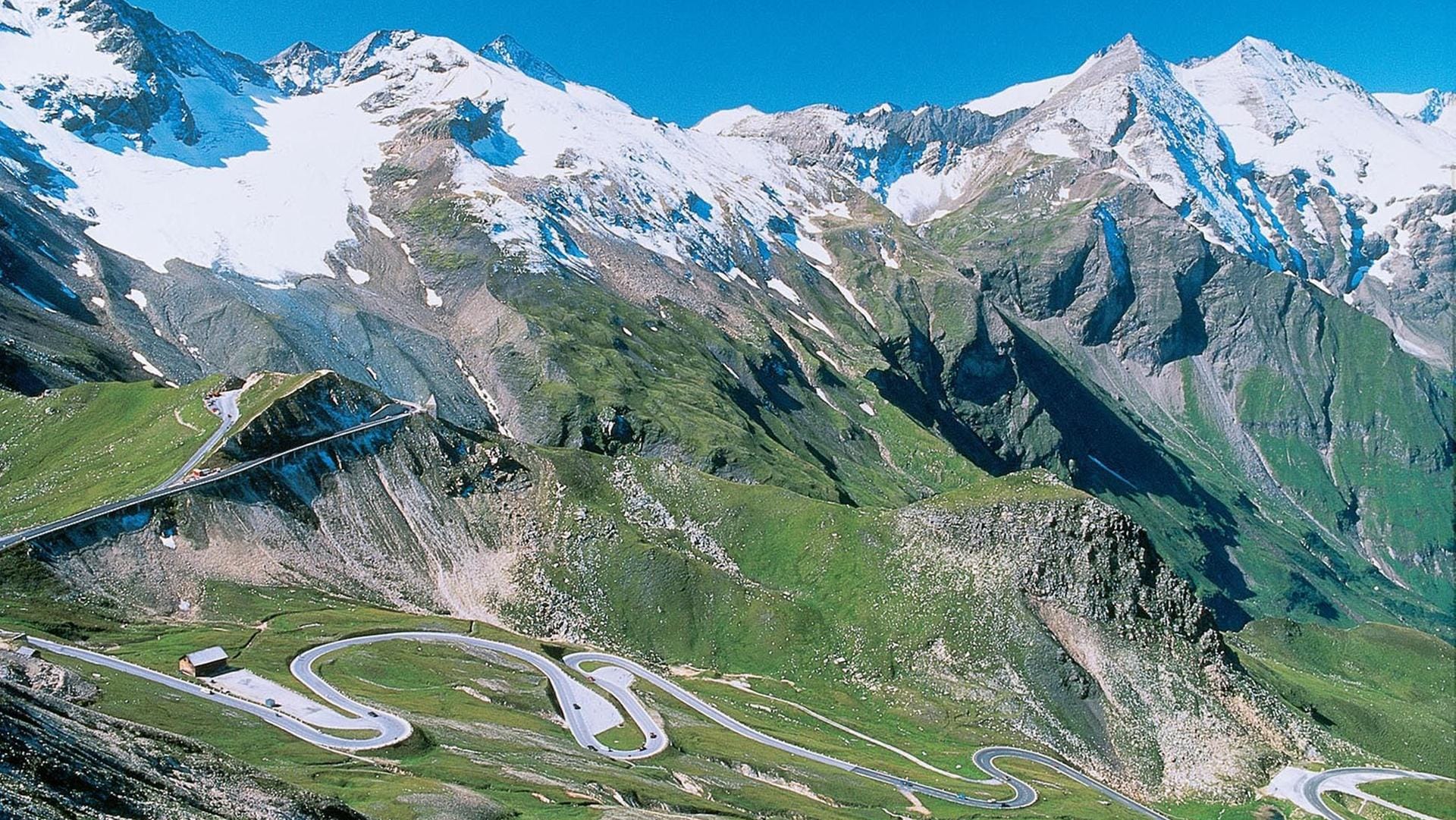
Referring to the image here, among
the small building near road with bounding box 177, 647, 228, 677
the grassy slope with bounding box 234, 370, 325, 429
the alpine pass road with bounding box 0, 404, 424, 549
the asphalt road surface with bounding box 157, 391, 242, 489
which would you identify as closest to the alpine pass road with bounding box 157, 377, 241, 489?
the asphalt road surface with bounding box 157, 391, 242, 489

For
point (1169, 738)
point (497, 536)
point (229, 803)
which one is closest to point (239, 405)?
point (497, 536)

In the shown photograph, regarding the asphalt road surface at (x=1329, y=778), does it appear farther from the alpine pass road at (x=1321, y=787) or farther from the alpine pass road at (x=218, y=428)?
the alpine pass road at (x=218, y=428)

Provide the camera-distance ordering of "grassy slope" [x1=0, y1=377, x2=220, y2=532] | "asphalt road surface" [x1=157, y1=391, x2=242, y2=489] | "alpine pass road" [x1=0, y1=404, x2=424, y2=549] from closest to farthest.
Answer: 1. "alpine pass road" [x1=0, y1=404, x2=424, y2=549]
2. "grassy slope" [x1=0, y1=377, x2=220, y2=532]
3. "asphalt road surface" [x1=157, y1=391, x2=242, y2=489]

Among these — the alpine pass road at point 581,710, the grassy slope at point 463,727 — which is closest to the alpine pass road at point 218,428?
the grassy slope at point 463,727

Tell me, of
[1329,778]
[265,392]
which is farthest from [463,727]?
[1329,778]

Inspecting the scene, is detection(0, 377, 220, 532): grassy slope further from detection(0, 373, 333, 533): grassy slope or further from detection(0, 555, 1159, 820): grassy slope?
detection(0, 555, 1159, 820): grassy slope

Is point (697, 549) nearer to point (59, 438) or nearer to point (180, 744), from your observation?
point (59, 438)
